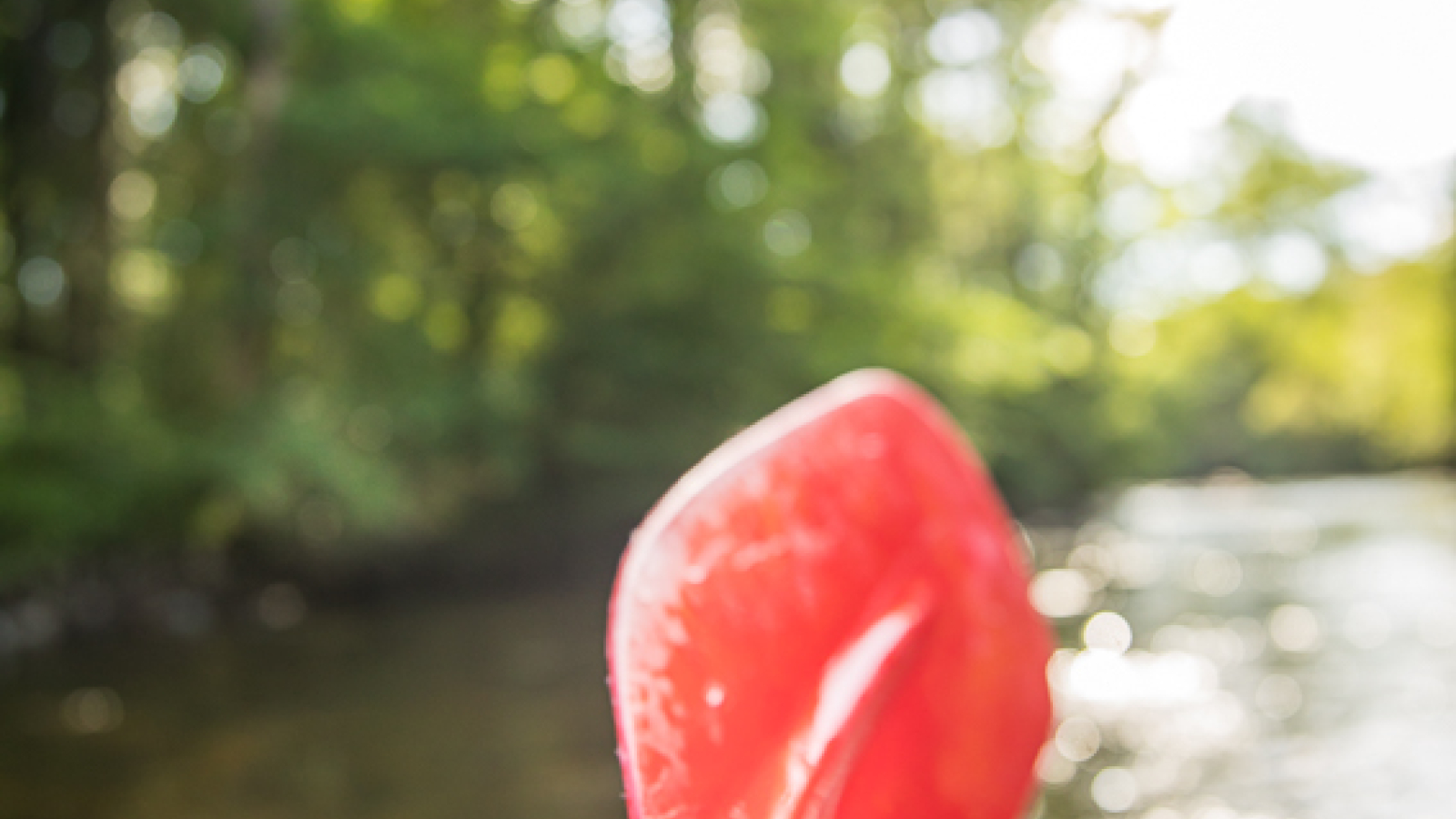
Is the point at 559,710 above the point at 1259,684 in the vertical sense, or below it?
above

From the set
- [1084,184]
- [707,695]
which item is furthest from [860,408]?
[1084,184]

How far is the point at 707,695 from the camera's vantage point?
2.14 metres

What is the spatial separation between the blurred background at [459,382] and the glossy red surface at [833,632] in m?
2.99

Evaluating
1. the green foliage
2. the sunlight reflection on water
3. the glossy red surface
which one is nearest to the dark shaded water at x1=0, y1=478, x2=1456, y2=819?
the sunlight reflection on water

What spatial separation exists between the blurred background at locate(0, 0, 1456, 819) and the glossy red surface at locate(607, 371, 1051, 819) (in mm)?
2987

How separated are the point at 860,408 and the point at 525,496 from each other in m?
11.2

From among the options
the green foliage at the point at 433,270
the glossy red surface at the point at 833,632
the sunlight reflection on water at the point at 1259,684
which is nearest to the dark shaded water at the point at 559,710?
the sunlight reflection on water at the point at 1259,684

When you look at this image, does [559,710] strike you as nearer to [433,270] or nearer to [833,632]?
[833,632]

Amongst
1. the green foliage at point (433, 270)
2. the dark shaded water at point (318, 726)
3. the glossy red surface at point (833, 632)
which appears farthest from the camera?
the green foliage at point (433, 270)

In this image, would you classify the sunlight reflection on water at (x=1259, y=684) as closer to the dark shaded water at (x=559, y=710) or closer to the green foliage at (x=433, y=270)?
the dark shaded water at (x=559, y=710)

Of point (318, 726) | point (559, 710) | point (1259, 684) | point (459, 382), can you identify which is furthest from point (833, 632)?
point (459, 382)

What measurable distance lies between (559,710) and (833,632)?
5058 mm

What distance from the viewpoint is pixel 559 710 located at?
711cm

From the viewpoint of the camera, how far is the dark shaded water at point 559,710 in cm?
538
